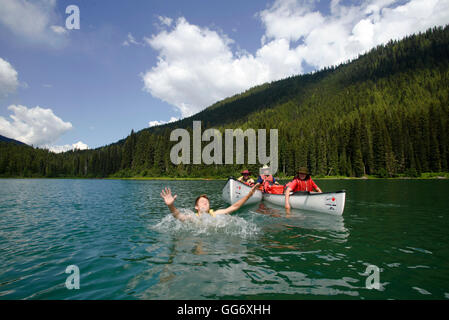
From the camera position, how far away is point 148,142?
12431 cm

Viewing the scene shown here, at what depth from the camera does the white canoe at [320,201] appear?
43.2ft

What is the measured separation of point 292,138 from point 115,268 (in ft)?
339

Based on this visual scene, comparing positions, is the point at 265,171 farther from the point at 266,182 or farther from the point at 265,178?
the point at 266,182

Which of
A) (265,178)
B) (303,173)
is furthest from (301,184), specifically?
(265,178)

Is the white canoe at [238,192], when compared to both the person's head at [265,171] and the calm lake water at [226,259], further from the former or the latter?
the calm lake water at [226,259]

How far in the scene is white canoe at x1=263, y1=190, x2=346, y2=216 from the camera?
13.2m

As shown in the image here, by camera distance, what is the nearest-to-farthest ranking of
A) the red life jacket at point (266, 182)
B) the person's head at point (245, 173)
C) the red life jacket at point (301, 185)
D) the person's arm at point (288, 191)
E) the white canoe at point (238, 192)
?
the person's arm at point (288, 191), the red life jacket at point (301, 185), the white canoe at point (238, 192), the red life jacket at point (266, 182), the person's head at point (245, 173)

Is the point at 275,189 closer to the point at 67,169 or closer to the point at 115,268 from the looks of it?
the point at 115,268

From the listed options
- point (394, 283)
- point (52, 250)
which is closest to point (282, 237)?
point (394, 283)

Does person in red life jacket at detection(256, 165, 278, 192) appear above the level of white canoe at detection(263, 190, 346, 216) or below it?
above

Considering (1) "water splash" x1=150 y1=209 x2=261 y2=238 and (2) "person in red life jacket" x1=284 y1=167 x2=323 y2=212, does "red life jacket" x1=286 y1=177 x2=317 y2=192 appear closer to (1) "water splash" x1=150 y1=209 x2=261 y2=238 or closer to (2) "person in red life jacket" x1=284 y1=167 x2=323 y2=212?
(2) "person in red life jacket" x1=284 y1=167 x2=323 y2=212

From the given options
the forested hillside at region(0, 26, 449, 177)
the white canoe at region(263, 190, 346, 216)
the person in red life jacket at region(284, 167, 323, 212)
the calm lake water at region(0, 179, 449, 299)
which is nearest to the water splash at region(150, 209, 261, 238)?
the calm lake water at region(0, 179, 449, 299)

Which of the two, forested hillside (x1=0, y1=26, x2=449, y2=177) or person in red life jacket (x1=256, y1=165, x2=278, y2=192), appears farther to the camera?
forested hillside (x1=0, y1=26, x2=449, y2=177)

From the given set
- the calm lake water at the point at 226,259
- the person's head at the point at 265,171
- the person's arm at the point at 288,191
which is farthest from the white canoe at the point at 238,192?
the calm lake water at the point at 226,259
